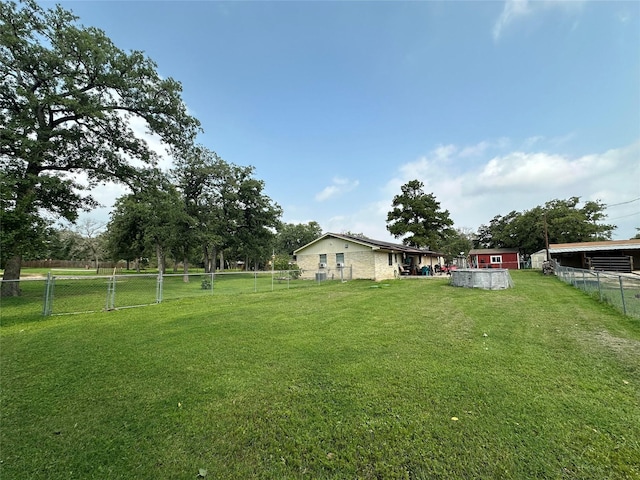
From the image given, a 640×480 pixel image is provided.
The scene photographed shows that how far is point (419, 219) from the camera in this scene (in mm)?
36312

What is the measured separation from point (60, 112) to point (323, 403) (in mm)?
18791

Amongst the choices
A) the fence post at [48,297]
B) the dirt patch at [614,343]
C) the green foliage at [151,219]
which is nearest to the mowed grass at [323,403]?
the dirt patch at [614,343]

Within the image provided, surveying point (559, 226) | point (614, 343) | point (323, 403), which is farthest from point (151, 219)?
point (559, 226)

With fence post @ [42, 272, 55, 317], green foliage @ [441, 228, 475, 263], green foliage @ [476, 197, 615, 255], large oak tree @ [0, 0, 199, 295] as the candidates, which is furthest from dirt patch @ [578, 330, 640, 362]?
green foliage @ [476, 197, 615, 255]

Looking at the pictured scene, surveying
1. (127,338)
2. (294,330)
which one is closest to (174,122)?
(127,338)

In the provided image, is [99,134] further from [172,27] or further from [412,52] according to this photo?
[412,52]

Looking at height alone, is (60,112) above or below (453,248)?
above

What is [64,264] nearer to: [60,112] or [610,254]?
[60,112]

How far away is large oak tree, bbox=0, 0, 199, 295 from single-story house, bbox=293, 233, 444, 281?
44.2 feet

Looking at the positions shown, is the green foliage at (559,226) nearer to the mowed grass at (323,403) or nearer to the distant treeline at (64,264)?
the mowed grass at (323,403)

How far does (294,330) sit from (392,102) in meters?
14.8

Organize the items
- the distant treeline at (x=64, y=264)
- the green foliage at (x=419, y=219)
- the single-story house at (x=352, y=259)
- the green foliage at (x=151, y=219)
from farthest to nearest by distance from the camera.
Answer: the distant treeline at (x=64, y=264) < the green foliage at (x=419, y=219) < the single-story house at (x=352, y=259) < the green foliage at (x=151, y=219)

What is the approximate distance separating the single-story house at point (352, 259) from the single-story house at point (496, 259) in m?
22.0

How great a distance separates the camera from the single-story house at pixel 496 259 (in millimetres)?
40406
